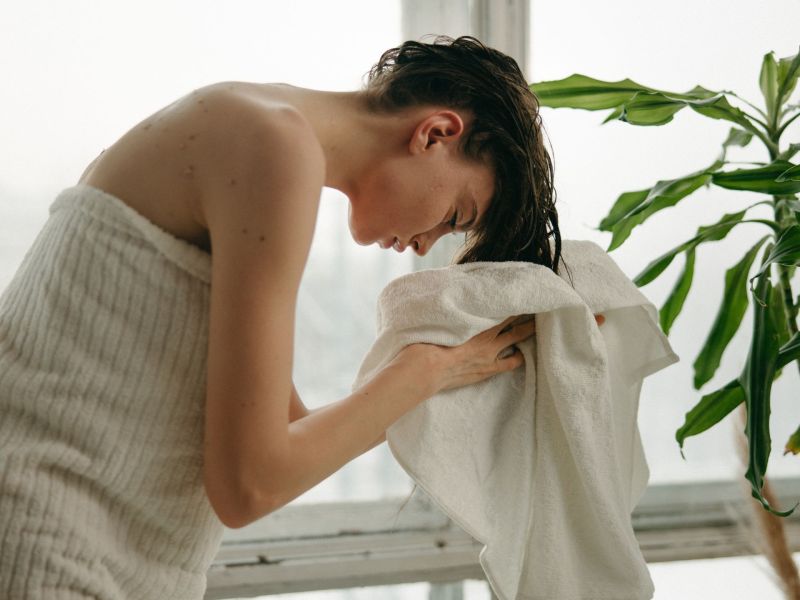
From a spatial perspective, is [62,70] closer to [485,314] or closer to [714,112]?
[485,314]

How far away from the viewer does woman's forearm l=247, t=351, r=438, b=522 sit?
0.77m

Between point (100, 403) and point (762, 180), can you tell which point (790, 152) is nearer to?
point (762, 180)

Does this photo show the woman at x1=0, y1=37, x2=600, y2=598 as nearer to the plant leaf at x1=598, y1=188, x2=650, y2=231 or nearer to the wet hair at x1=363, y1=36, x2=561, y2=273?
the wet hair at x1=363, y1=36, x2=561, y2=273

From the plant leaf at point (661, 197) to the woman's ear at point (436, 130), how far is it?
0.38m

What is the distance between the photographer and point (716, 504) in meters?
1.68

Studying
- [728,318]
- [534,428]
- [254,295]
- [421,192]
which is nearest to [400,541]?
[534,428]

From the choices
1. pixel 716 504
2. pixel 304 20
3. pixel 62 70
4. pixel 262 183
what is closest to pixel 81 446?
pixel 262 183

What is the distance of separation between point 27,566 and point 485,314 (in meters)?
0.53

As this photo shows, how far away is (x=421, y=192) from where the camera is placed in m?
0.93

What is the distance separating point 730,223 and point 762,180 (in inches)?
6.2

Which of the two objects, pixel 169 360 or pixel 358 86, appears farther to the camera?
pixel 358 86

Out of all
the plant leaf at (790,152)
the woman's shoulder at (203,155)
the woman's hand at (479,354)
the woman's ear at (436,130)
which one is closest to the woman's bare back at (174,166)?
the woman's shoulder at (203,155)

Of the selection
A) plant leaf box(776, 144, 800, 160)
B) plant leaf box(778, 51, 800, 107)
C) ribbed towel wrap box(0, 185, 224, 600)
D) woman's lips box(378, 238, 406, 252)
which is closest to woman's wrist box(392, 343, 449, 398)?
woman's lips box(378, 238, 406, 252)

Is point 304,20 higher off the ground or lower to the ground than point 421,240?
higher
